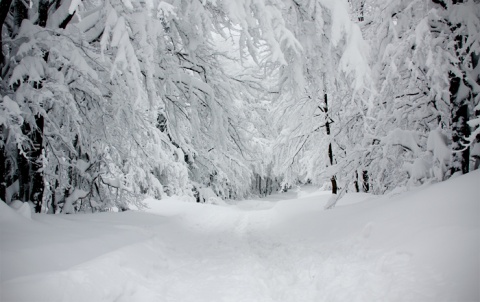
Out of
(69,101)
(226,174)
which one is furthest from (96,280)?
(226,174)

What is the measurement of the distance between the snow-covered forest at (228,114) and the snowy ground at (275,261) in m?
0.03

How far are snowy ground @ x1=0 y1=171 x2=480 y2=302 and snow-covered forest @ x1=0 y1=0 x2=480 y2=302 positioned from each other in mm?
31

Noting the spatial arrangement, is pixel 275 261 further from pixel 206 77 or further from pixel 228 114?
pixel 206 77

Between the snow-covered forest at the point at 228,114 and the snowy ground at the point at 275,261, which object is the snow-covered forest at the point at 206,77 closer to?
the snow-covered forest at the point at 228,114

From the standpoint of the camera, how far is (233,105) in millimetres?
7086

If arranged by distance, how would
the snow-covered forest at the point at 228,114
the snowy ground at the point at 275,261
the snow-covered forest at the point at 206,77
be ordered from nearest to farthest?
the snowy ground at the point at 275,261, the snow-covered forest at the point at 228,114, the snow-covered forest at the point at 206,77

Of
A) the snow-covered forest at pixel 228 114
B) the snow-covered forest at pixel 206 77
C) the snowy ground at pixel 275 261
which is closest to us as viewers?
the snowy ground at pixel 275 261

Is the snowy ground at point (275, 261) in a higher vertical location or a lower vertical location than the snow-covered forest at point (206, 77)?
lower

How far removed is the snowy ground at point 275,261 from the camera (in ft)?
9.39

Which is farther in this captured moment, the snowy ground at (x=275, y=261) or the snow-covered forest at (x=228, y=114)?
the snow-covered forest at (x=228, y=114)

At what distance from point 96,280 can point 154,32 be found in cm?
308

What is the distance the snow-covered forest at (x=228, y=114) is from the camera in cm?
323

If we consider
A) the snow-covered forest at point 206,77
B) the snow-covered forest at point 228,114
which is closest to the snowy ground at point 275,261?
the snow-covered forest at point 228,114

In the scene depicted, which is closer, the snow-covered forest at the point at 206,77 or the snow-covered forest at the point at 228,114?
the snow-covered forest at the point at 228,114
